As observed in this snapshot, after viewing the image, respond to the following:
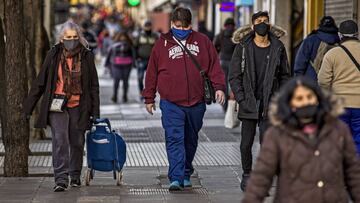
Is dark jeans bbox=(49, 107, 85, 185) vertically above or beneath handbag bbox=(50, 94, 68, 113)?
beneath

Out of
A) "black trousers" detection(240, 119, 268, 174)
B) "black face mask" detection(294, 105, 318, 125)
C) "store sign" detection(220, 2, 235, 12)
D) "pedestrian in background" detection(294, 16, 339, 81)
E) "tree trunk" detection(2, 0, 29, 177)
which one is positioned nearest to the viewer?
"black face mask" detection(294, 105, 318, 125)

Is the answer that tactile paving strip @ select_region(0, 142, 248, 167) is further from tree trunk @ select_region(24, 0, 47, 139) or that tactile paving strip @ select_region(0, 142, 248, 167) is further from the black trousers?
the black trousers

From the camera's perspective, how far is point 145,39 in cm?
2452

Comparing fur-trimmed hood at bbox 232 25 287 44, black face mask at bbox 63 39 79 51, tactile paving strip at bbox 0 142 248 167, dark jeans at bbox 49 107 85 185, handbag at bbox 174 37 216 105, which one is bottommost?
tactile paving strip at bbox 0 142 248 167

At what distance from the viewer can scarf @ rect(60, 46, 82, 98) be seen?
10.4m

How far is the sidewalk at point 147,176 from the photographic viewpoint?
10133 millimetres

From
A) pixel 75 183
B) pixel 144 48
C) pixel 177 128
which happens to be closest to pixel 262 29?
pixel 177 128

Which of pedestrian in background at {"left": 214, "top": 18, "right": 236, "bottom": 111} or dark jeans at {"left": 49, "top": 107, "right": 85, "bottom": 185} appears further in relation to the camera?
pedestrian in background at {"left": 214, "top": 18, "right": 236, "bottom": 111}

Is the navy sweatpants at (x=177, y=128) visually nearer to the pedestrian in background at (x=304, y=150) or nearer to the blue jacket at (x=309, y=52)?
the blue jacket at (x=309, y=52)

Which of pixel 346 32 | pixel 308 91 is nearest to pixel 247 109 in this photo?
pixel 346 32

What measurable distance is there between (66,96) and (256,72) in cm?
186

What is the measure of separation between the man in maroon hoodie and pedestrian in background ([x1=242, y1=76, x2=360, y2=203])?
4448 mm

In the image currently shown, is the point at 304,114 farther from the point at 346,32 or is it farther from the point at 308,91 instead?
the point at 346,32

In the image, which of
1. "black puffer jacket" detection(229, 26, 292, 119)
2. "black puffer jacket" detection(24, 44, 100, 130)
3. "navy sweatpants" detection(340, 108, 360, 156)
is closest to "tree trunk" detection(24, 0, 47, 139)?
"black puffer jacket" detection(24, 44, 100, 130)
